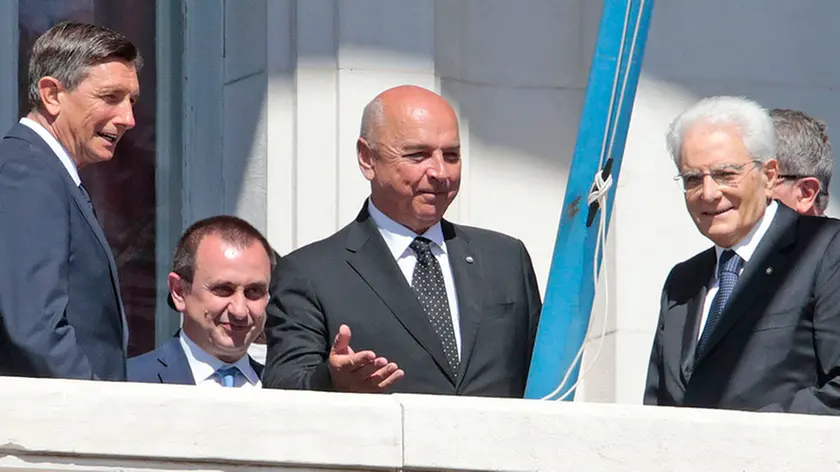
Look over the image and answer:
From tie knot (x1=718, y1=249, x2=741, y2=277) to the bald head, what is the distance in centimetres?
82

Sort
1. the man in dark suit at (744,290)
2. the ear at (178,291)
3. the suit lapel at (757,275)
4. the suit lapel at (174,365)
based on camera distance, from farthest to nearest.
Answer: the ear at (178,291), the suit lapel at (174,365), the suit lapel at (757,275), the man in dark suit at (744,290)

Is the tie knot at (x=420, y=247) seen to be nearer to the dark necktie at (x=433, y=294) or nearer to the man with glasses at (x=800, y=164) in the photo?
the dark necktie at (x=433, y=294)

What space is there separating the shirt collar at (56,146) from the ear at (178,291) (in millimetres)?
1038

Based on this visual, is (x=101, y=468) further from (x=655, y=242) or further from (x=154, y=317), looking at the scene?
(x=655, y=242)

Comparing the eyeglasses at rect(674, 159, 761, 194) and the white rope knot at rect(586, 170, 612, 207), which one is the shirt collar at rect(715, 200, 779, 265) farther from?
the white rope knot at rect(586, 170, 612, 207)

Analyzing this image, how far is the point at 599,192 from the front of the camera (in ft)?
18.3

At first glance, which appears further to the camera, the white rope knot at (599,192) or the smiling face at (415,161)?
the smiling face at (415,161)

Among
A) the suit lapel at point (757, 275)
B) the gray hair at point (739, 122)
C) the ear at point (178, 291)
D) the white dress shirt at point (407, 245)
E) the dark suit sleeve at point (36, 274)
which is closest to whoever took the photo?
the dark suit sleeve at point (36, 274)

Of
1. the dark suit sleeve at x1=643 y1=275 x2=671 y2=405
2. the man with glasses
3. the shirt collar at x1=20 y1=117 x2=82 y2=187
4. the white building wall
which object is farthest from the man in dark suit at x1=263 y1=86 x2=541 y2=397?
the white building wall

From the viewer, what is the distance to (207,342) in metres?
6.32

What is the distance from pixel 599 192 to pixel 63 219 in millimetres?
1374

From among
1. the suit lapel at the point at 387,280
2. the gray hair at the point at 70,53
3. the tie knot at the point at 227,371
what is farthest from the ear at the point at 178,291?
the gray hair at the point at 70,53

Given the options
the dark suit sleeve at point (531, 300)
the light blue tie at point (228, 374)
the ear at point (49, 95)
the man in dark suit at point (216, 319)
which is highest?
the ear at point (49, 95)

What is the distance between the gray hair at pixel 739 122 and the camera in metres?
5.72
